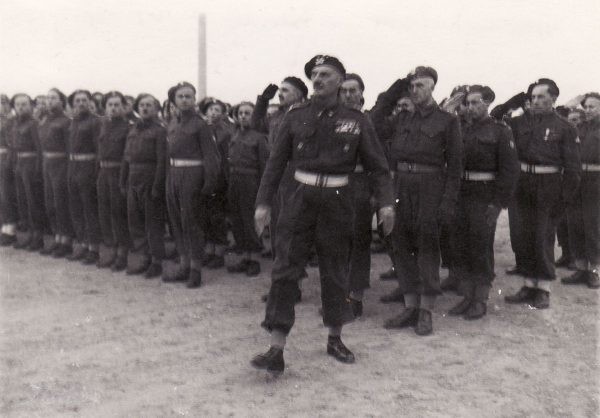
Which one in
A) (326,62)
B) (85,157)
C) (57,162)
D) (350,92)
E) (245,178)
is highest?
(326,62)

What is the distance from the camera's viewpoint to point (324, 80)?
4.54 metres

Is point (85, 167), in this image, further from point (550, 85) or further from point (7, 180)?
point (550, 85)

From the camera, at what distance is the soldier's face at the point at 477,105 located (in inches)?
239

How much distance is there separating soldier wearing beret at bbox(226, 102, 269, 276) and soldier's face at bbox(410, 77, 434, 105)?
9.27 feet

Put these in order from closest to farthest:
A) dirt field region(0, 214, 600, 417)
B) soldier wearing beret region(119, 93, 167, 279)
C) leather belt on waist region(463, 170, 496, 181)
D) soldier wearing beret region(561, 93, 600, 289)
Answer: dirt field region(0, 214, 600, 417) → leather belt on waist region(463, 170, 496, 181) → soldier wearing beret region(119, 93, 167, 279) → soldier wearing beret region(561, 93, 600, 289)

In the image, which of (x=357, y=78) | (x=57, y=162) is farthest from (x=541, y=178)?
(x=57, y=162)

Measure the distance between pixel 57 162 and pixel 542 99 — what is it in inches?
231

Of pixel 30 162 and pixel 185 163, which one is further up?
pixel 185 163

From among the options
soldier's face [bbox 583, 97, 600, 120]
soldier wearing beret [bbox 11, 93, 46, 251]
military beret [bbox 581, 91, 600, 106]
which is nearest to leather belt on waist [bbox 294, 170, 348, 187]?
soldier's face [bbox 583, 97, 600, 120]

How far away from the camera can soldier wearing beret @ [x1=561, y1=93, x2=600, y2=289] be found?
7.52m

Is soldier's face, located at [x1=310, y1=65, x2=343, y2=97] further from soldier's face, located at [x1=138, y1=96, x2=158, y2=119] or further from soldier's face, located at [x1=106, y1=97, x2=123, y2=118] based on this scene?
soldier's face, located at [x1=106, y1=97, x2=123, y2=118]

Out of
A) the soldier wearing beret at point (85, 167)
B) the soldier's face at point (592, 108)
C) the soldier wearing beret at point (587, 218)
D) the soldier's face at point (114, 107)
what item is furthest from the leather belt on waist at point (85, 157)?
the soldier's face at point (592, 108)

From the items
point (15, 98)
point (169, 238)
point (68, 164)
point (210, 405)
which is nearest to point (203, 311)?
point (210, 405)

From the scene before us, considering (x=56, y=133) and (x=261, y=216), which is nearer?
(x=261, y=216)
